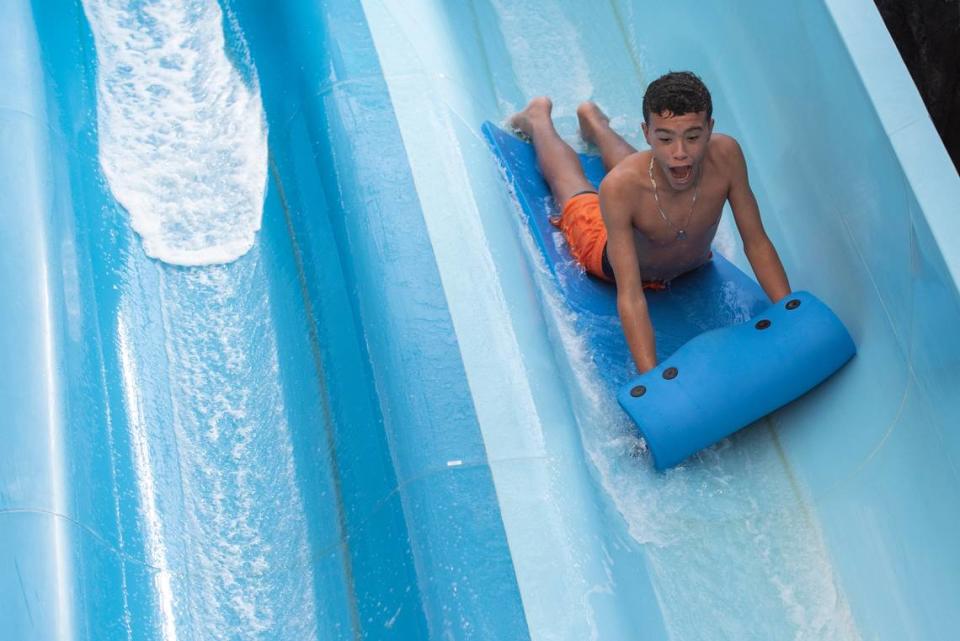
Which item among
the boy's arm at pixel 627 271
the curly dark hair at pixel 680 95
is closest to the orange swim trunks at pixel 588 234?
the boy's arm at pixel 627 271

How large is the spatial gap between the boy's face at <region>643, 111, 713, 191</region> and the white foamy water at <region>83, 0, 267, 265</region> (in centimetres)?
107

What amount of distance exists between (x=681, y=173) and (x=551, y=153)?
0.57 meters

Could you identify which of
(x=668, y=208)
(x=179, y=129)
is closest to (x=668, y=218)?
(x=668, y=208)

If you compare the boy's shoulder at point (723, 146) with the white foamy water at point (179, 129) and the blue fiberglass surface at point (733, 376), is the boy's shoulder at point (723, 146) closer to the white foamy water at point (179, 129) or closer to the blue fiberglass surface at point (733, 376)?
the blue fiberglass surface at point (733, 376)

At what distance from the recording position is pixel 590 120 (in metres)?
2.93

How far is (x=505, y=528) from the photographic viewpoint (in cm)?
193

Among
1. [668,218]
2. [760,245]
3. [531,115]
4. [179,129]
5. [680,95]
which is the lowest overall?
[760,245]

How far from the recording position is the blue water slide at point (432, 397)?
6.51ft

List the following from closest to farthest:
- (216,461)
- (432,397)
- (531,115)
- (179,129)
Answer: (432,397) → (216,461) → (531,115) → (179,129)

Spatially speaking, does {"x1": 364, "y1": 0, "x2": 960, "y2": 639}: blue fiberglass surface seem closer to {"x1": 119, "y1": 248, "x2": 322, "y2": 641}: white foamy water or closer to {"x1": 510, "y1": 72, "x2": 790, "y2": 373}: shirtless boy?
{"x1": 510, "y1": 72, "x2": 790, "y2": 373}: shirtless boy

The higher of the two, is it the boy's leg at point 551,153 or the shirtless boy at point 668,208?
the boy's leg at point 551,153

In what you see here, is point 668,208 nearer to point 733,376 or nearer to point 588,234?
point 588,234

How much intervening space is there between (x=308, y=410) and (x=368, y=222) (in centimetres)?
41

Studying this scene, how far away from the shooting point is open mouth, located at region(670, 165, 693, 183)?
2.26 meters
